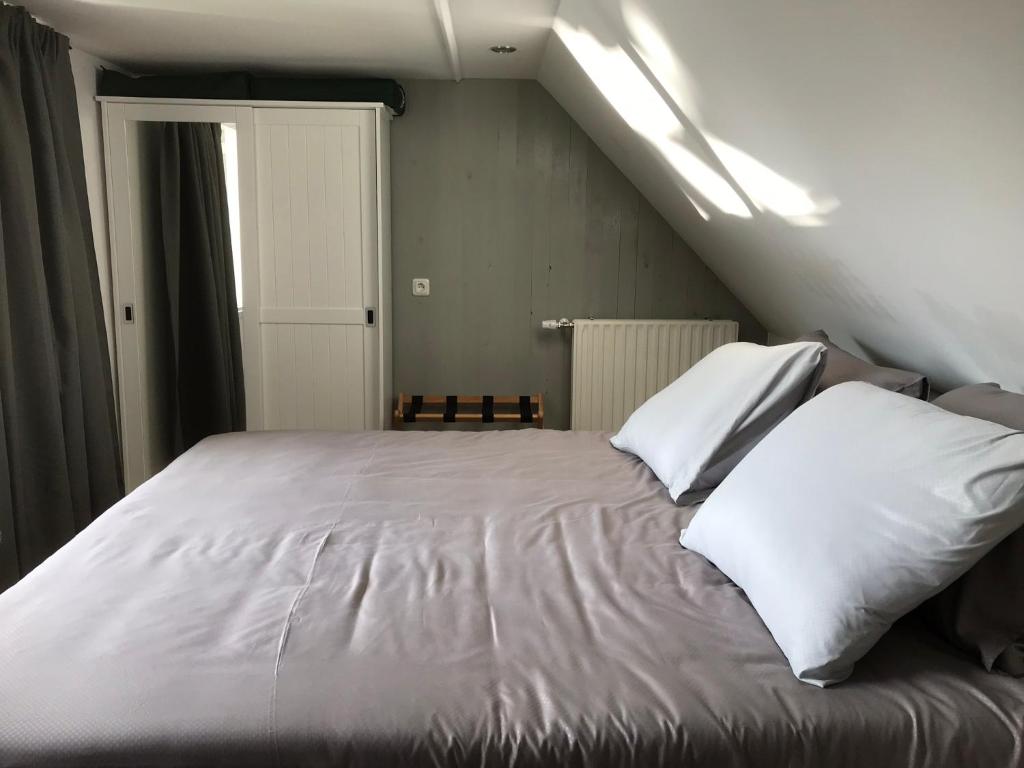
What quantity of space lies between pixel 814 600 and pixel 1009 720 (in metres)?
0.31

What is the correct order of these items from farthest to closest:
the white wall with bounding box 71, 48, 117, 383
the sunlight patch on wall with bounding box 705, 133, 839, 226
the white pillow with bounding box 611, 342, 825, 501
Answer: the white wall with bounding box 71, 48, 117, 383
the sunlight patch on wall with bounding box 705, 133, 839, 226
the white pillow with bounding box 611, 342, 825, 501

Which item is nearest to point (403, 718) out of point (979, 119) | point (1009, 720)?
point (1009, 720)

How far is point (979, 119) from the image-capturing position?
1274 millimetres

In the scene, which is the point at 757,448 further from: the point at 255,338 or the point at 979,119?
the point at 255,338

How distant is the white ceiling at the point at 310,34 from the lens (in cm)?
270

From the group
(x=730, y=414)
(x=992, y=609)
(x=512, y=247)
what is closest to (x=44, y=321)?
(x=512, y=247)

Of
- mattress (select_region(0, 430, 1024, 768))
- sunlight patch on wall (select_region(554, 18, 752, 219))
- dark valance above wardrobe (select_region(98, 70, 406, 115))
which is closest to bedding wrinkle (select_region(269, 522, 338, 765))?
mattress (select_region(0, 430, 1024, 768))

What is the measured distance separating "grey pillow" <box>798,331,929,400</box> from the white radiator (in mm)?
1432

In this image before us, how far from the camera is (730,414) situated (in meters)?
2.08

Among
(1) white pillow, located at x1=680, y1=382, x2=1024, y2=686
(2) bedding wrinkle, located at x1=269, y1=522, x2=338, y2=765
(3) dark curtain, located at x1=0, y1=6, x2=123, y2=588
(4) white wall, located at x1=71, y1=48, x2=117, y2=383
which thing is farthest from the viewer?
(4) white wall, located at x1=71, y1=48, x2=117, y2=383

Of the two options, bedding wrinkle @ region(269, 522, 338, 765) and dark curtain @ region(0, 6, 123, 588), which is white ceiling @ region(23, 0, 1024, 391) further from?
bedding wrinkle @ region(269, 522, 338, 765)

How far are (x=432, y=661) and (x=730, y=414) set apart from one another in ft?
3.54

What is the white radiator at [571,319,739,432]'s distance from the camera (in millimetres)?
3926

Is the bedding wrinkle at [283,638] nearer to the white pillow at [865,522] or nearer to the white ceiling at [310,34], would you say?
the white pillow at [865,522]
